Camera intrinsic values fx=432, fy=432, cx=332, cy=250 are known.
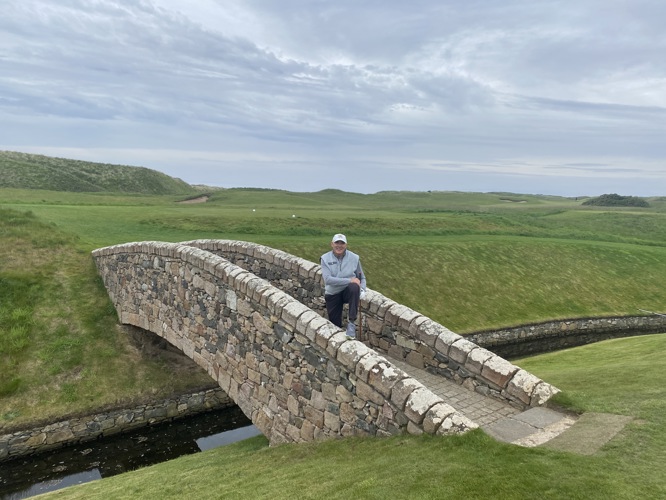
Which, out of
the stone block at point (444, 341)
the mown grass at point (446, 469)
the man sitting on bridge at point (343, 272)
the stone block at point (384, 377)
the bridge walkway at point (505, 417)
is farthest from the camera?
the man sitting on bridge at point (343, 272)

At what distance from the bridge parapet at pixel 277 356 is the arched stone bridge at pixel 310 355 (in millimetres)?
22

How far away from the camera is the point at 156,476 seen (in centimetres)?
1005

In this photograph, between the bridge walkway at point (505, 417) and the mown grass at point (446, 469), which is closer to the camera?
the mown grass at point (446, 469)

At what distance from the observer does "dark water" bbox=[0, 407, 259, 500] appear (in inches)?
527

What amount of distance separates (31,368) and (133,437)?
4879 millimetres

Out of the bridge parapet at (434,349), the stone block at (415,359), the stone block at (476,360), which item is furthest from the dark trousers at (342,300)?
the stone block at (476,360)

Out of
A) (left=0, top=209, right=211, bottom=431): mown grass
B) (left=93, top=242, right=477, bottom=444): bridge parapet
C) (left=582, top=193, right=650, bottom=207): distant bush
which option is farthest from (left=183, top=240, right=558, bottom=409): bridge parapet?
(left=582, top=193, right=650, bottom=207): distant bush

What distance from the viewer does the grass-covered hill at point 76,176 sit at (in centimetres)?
8175

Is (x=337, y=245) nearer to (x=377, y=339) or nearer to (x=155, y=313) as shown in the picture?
(x=377, y=339)

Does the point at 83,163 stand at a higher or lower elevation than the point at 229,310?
higher

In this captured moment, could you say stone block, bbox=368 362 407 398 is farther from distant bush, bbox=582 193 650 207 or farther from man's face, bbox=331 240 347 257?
distant bush, bbox=582 193 650 207

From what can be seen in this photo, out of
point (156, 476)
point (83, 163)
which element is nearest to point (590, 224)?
point (156, 476)

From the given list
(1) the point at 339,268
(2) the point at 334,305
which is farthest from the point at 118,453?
(1) the point at 339,268

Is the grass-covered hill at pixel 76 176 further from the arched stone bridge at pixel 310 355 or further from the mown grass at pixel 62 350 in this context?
the arched stone bridge at pixel 310 355
